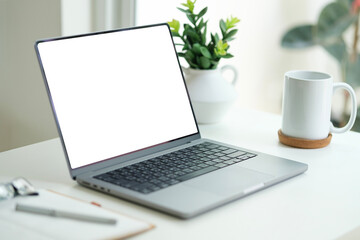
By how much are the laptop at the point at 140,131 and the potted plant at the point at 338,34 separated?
1744 millimetres

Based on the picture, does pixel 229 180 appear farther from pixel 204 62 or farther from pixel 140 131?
pixel 204 62

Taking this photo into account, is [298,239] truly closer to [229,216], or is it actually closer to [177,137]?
[229,216]

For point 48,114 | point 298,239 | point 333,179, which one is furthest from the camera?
point 48,114

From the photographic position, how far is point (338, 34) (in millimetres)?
2779

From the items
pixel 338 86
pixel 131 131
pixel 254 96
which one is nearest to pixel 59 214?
pixel 131 131

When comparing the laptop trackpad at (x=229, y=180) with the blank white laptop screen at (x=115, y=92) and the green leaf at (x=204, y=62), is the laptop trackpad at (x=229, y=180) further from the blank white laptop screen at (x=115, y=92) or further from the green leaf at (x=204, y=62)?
the green leaf at (x=204, y=62)

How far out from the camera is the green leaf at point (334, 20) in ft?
8.99

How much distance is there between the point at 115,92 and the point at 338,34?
1.94 meters

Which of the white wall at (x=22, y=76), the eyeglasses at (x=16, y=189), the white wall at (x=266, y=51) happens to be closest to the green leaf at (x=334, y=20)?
the white wall at (x=266, y=51)

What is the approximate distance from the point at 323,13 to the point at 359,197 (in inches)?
76.2

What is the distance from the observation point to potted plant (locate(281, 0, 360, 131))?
9.02 ft

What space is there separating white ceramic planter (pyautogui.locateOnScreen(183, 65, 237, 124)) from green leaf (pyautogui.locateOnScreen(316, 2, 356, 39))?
1569mm

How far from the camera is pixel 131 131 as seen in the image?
1.08 m

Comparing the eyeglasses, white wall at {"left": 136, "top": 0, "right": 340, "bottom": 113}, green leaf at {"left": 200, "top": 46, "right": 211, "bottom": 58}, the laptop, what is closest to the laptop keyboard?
the laptop
